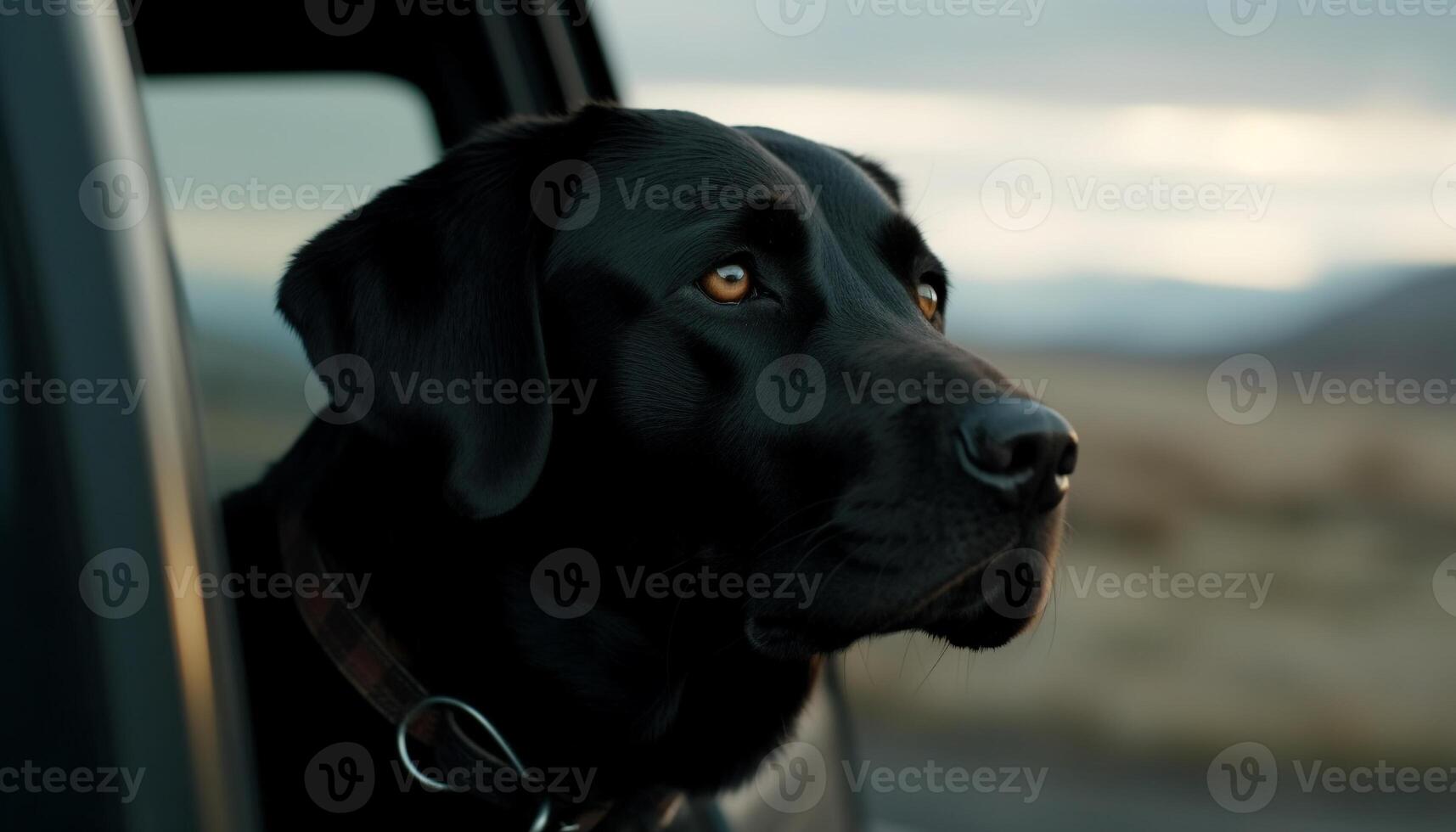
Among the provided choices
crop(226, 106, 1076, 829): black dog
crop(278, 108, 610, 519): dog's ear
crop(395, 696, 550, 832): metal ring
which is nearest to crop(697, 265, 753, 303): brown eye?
crop(226, 106, 1076, 829): black dog

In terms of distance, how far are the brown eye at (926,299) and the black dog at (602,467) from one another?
15 centimetres

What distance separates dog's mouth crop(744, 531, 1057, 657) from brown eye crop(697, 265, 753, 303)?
0.45 meters

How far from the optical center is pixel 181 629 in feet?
3.61

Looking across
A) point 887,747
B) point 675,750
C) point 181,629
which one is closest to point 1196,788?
point 887,747

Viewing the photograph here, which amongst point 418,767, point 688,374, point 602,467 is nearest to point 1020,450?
point 688,374

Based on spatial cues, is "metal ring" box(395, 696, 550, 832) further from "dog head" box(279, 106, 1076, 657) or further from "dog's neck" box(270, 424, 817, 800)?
"dog head" box(279, 106, 1076, 657)

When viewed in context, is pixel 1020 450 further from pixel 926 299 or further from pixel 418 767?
Result: pixel 418 767

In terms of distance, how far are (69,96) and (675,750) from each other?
1.28 metres

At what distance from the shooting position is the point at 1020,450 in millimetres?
1444

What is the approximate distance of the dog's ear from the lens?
164 cm

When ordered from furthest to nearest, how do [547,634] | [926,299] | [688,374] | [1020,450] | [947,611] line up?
[926,299]
[547,634]
[688,374]
[947,611]
[1020,450]

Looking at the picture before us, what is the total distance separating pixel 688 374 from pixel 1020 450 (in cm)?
50

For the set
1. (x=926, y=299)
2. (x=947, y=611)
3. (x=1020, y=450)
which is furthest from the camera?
(x=926, y=299)

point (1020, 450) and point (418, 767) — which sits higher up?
point (1020, 450)
